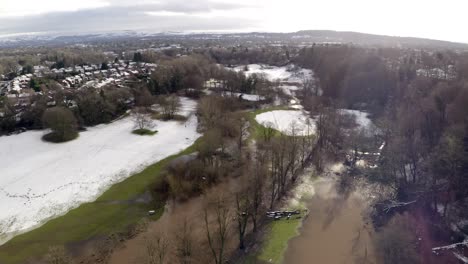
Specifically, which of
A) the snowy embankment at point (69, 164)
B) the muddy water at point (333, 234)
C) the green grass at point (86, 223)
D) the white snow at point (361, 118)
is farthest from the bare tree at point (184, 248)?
the white snow at point (361, 118)

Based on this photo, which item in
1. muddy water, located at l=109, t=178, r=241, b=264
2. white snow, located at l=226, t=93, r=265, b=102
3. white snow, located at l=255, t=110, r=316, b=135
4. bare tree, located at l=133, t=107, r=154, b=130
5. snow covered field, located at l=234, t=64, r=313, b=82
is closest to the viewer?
muddy water, located at l=109, t=178, r=241, b=264

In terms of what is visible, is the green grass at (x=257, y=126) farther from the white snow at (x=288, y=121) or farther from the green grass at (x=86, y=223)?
the green grass at (x=86, y=223)

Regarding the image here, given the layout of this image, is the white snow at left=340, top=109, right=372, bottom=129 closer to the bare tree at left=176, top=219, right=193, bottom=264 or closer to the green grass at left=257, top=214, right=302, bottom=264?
the green grass at left=257, top=214, right=302, bottom=264

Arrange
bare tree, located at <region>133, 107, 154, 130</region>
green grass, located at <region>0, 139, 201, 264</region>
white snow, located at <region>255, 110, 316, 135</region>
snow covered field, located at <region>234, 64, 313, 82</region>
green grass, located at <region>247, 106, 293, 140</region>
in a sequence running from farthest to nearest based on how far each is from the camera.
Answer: snow covered field, located at <region>234, 64, 313, 82</region>, bare tree, located at <region>133, 107, 154, 130</region>, white snow, located at <region>255, 110, 316, 135</region>, green grass, located at <region>247, 106, 293, 140</region>, green grass, located at <region>0, 139, 201, 264</region>

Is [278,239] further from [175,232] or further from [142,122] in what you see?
[142,122]

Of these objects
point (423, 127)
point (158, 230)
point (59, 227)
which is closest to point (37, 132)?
point (59, 227)

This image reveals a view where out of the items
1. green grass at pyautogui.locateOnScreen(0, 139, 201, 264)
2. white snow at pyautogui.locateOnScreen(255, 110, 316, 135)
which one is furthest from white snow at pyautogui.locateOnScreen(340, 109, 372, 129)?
green grass at pyautogui.locateOnScreen(0, 139, 201, 264)

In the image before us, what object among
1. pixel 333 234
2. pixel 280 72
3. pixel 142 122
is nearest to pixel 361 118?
pixel 333 234

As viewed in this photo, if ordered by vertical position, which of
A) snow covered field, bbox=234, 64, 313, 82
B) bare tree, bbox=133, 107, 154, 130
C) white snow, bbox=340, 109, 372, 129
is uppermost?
snow covered field, bbox=234, 64, 313, 82
